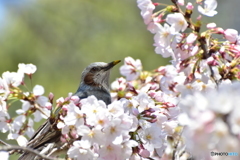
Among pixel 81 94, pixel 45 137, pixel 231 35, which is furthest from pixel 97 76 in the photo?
pixel 231 35

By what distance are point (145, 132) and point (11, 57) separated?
25.6 ft

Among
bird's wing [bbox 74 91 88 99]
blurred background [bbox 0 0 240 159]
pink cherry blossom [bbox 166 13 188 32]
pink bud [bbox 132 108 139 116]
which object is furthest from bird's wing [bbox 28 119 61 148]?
blurred background [bbox 0 0 240 159]

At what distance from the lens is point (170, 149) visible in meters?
2.98

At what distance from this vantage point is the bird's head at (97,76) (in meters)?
3.29

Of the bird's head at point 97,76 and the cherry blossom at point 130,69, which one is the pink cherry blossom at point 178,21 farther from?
the bird's head at point 97,76

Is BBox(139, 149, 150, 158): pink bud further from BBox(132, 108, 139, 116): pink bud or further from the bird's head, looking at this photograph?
the bird's head

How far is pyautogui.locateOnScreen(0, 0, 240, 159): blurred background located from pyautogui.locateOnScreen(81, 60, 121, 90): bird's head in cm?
538

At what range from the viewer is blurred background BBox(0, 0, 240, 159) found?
9742 mm

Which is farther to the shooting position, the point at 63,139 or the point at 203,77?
the point at 203,77

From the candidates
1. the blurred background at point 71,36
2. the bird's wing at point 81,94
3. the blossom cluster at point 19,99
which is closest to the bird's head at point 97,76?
the bird's wing at point 81,94

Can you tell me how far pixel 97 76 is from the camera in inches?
130

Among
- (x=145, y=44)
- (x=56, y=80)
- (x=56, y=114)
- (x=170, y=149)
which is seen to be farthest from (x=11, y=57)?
(x=56, y=114)

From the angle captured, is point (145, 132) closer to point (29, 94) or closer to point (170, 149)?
point (29, 94)

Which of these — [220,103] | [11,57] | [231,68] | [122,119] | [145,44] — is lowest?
[145,44]
